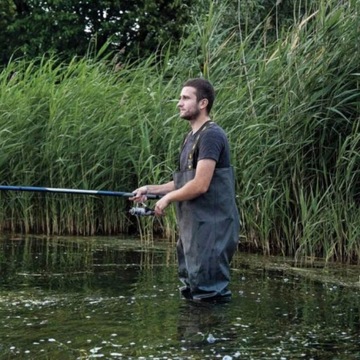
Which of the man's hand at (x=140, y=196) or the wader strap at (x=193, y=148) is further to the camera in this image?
the man's hand at (x=140, y=196)

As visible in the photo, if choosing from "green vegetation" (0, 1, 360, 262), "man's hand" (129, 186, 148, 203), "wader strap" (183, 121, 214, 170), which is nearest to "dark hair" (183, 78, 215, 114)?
"wader strap" (183, 121, 214, 170)

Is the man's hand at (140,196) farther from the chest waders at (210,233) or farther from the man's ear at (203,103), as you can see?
the man's ear at (203,103)

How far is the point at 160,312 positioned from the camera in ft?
21.3

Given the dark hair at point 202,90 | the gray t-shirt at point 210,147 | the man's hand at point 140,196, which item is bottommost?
the man's hand at point 140,196

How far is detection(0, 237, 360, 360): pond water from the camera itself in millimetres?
5483

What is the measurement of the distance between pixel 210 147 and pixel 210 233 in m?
0.57

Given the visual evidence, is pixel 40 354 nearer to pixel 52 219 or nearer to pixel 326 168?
pixel 326 168

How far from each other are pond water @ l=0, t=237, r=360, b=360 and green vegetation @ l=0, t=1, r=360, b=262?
Answer: 1.74ft

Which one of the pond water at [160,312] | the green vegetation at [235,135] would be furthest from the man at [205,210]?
the green vegetation at [235,135]

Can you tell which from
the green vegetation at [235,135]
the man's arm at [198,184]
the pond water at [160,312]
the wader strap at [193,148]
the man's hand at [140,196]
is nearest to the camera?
the pond water at [160,312]

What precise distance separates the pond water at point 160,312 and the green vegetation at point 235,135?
1.74 feet

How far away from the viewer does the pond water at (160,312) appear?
5483mm

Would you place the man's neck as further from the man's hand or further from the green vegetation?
the green vegetation

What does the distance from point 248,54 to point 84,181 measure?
93.2 inches
